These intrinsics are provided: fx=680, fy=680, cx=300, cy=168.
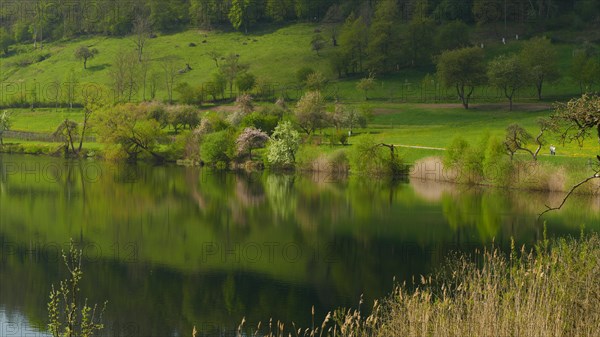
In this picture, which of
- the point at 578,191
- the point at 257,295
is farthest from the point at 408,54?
the point at 257,295

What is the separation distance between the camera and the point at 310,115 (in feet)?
279

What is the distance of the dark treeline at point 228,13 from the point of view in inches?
5842

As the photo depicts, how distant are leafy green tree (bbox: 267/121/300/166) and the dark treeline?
3152 inches

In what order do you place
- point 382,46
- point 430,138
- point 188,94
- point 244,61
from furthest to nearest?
1. point 244,61
2. point 382,46
3. point 188,94
4. point 430,138

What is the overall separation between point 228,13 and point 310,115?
88447mm

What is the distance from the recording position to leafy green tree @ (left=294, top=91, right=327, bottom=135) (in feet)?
279

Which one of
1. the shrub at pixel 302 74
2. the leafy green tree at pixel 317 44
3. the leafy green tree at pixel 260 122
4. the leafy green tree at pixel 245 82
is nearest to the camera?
the leafy green tree at pixel 260 122

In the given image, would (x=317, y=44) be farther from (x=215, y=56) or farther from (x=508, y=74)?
(x=508, y=74)

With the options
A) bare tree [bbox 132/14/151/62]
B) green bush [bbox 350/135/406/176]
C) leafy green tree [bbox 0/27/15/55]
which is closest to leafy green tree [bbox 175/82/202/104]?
bare tree [bbox 132/14/151/62]

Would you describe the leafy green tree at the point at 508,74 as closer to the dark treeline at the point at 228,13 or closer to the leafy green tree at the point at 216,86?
the leafy green tree at the point at 216,86

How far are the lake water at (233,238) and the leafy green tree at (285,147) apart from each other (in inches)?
232

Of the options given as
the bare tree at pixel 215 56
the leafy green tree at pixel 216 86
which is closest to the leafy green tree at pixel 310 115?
the leafy green tree at pixel 216 86

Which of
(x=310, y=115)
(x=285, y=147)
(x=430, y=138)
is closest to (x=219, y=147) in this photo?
(x=285, y=147)

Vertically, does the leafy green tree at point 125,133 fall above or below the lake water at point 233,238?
above
